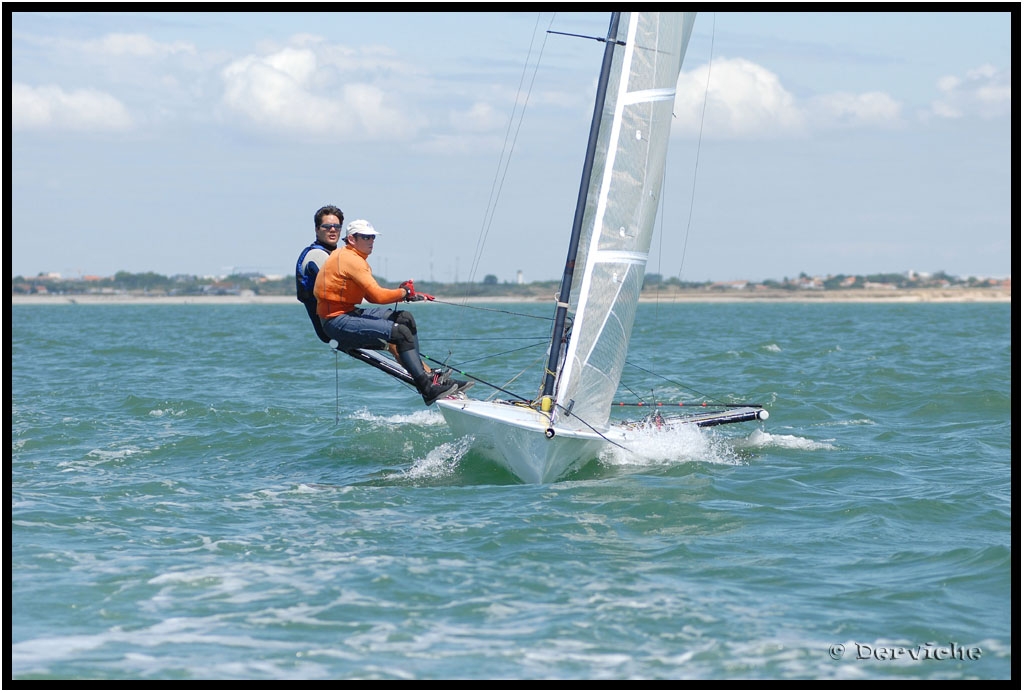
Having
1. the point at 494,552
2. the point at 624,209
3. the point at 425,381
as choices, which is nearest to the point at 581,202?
the point at 624,209

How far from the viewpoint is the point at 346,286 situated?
10.7 meters

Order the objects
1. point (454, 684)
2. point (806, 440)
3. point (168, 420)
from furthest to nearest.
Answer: point (168, 420), point (806, 440), point (454, 684)

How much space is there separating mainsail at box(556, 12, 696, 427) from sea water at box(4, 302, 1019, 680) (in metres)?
0.90

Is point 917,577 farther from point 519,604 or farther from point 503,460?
point 503,460

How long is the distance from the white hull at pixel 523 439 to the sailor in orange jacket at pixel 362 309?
1.41ft

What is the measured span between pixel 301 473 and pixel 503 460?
232 centimetres

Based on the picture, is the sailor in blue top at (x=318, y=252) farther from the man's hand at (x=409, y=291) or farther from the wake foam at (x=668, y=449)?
the wake foam at (x=668, y=449)

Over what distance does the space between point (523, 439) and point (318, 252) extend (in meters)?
2.64

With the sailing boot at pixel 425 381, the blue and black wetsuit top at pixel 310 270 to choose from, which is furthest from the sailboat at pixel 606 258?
the blue and black wetsuit top at pixel 310 270

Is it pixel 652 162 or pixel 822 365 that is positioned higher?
pixel 652 162

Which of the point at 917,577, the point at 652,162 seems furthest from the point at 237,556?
the point at 652,162

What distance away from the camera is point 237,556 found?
8.39 metres

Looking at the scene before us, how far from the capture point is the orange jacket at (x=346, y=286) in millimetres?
10461

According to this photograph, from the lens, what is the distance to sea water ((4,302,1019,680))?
6.53m
